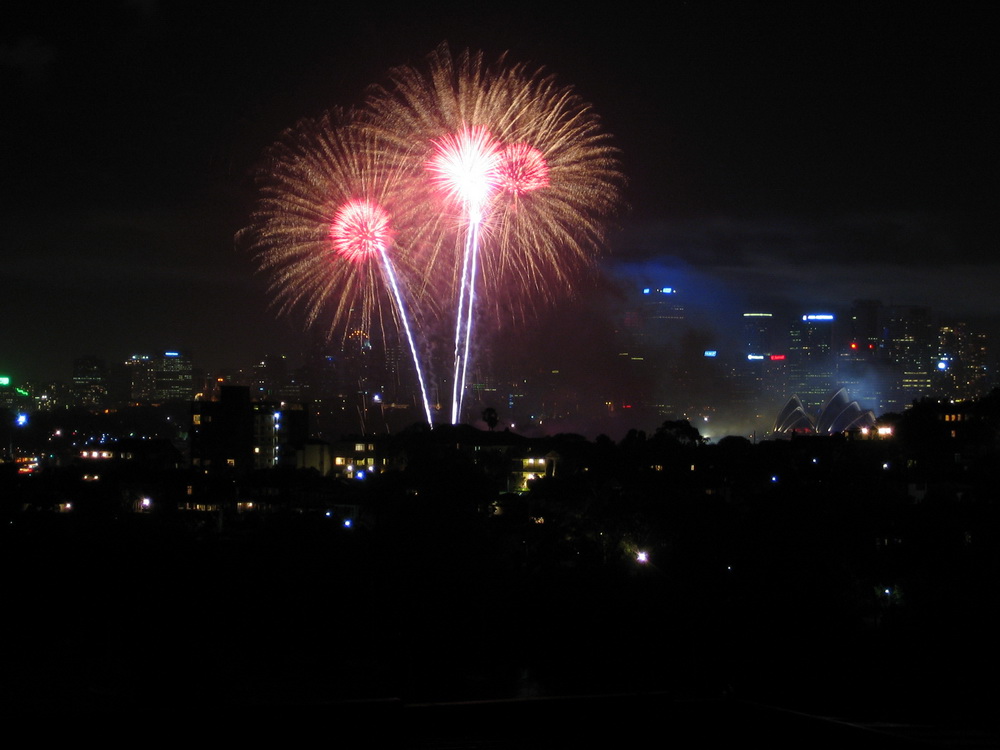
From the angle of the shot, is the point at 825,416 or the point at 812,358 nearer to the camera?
the point at 825,416

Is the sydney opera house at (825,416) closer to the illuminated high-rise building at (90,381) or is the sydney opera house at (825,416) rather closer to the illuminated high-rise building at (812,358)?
the illuminated high-rise building at (812,358)

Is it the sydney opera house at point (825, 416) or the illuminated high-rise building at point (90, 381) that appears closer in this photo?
the sydney opera house at point (825, 416)

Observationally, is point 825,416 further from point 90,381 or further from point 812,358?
point 90,381

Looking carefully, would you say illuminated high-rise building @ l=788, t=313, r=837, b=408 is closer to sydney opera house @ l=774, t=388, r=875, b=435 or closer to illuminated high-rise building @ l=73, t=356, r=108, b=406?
sydney opera house @ l=774, t=388, r=875, b=435

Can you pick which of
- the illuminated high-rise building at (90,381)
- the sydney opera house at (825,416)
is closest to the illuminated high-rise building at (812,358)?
the sydney opera house at (825,416)

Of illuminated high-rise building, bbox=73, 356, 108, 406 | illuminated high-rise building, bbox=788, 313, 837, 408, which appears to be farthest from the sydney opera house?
illuminated high-rise building, bbox=73, 356, 108, 406

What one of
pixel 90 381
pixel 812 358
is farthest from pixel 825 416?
pixel 90 381

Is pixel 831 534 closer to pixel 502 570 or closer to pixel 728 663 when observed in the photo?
pixel 728 663

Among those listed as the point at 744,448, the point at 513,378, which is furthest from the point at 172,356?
the point at 744,448
